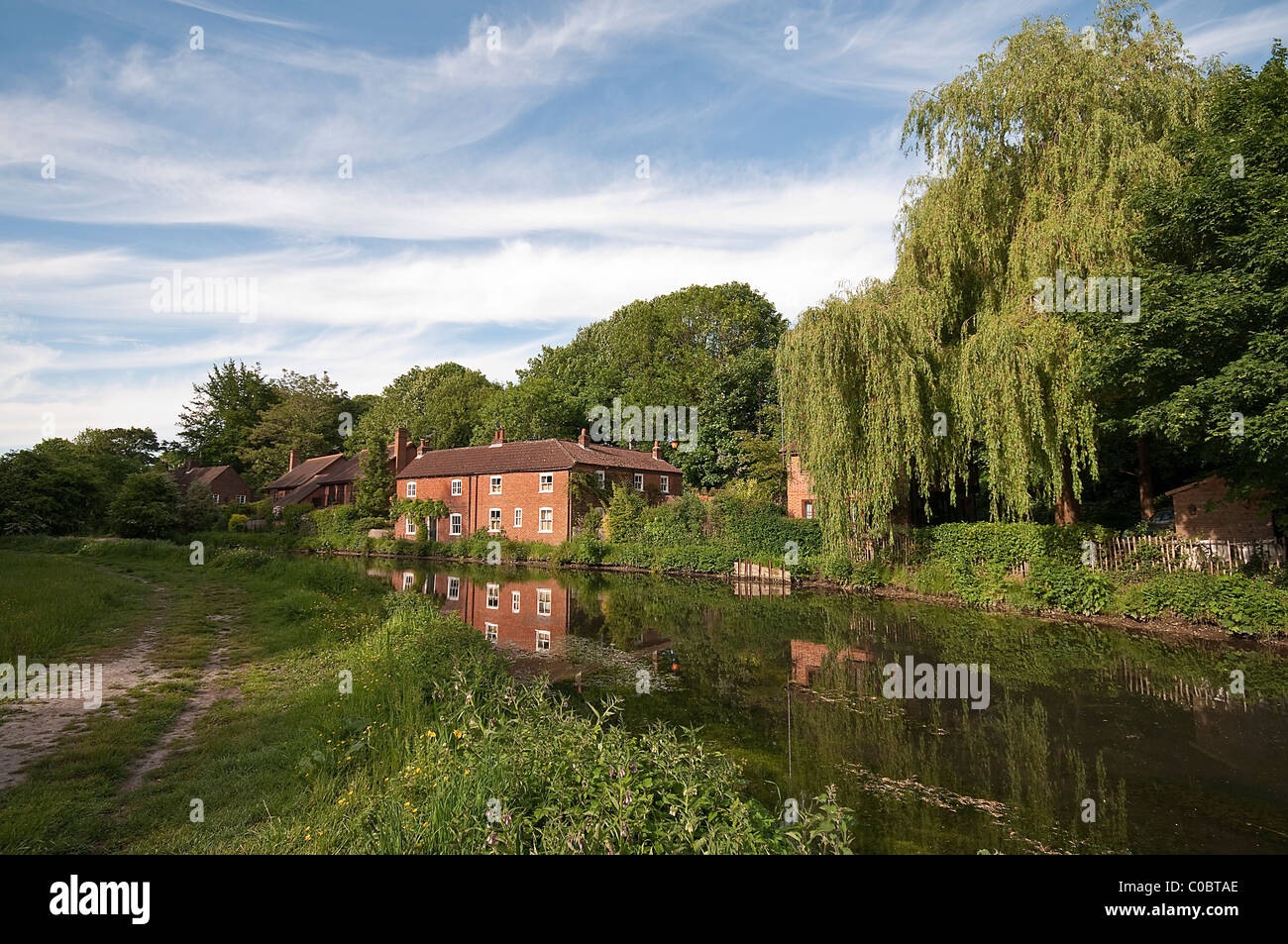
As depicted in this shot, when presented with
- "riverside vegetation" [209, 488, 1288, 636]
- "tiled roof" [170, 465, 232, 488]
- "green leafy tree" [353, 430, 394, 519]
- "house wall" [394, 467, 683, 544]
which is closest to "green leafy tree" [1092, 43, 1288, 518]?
"riverside vegetation" [209, 488, 1288, 636]

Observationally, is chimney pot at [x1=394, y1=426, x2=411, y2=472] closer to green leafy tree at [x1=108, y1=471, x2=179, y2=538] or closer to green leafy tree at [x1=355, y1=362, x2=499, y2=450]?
green leafy tree at [x1=355, y1=362, x2=499, y2=450]

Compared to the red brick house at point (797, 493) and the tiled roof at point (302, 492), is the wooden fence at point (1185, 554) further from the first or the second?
the tiled roof at point (302, 492)

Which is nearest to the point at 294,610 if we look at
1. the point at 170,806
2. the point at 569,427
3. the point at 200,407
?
the point at 170,806

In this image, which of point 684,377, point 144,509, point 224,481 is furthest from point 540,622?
point 224,481

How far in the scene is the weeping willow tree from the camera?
51.9 feet

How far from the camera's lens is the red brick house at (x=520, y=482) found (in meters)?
36.0

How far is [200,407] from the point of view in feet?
227

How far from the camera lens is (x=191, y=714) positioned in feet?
26.1

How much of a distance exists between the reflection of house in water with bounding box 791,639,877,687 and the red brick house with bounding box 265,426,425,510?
37683 millimetres

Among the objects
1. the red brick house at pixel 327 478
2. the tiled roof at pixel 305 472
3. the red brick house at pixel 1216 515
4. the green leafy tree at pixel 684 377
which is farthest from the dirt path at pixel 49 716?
the tiled roof at pixel 305 472

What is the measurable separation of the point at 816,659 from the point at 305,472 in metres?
54.1

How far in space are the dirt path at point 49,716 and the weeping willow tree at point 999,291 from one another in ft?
52.8
